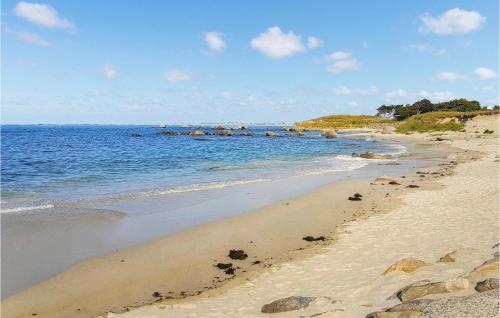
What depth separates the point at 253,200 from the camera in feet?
53.1

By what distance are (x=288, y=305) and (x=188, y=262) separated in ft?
12.7

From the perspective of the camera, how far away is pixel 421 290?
5.66 metres

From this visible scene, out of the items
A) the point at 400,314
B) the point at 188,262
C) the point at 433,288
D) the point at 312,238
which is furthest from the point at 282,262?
the point at 400,314

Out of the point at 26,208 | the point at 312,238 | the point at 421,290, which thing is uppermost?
the point at 421,290

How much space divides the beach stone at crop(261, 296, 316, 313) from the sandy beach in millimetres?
200

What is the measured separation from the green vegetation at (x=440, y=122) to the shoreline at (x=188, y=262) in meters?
63.8

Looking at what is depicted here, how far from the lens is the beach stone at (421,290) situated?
18.2 ft

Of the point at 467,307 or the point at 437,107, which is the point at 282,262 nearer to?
A: the point at 467,307

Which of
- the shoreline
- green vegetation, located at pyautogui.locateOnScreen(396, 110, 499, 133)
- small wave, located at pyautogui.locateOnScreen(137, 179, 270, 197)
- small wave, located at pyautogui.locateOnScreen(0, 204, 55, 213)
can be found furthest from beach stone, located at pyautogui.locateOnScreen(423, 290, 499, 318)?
green vegetation, located at pyautogui.locateOnScreen(396, 110, 499, 133)

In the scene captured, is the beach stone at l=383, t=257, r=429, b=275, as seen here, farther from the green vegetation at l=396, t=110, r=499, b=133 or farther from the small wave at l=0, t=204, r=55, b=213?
the green vegetation at l=396, t=110, r=499, b=133

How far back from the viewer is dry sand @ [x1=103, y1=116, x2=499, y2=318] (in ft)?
21.1

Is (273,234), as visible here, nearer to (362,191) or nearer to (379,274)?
(379,274)

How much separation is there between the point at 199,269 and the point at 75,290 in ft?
8.85

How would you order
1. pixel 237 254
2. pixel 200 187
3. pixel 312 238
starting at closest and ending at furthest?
pixel 237 254 → pixel 312 238 → pixel 200 187
